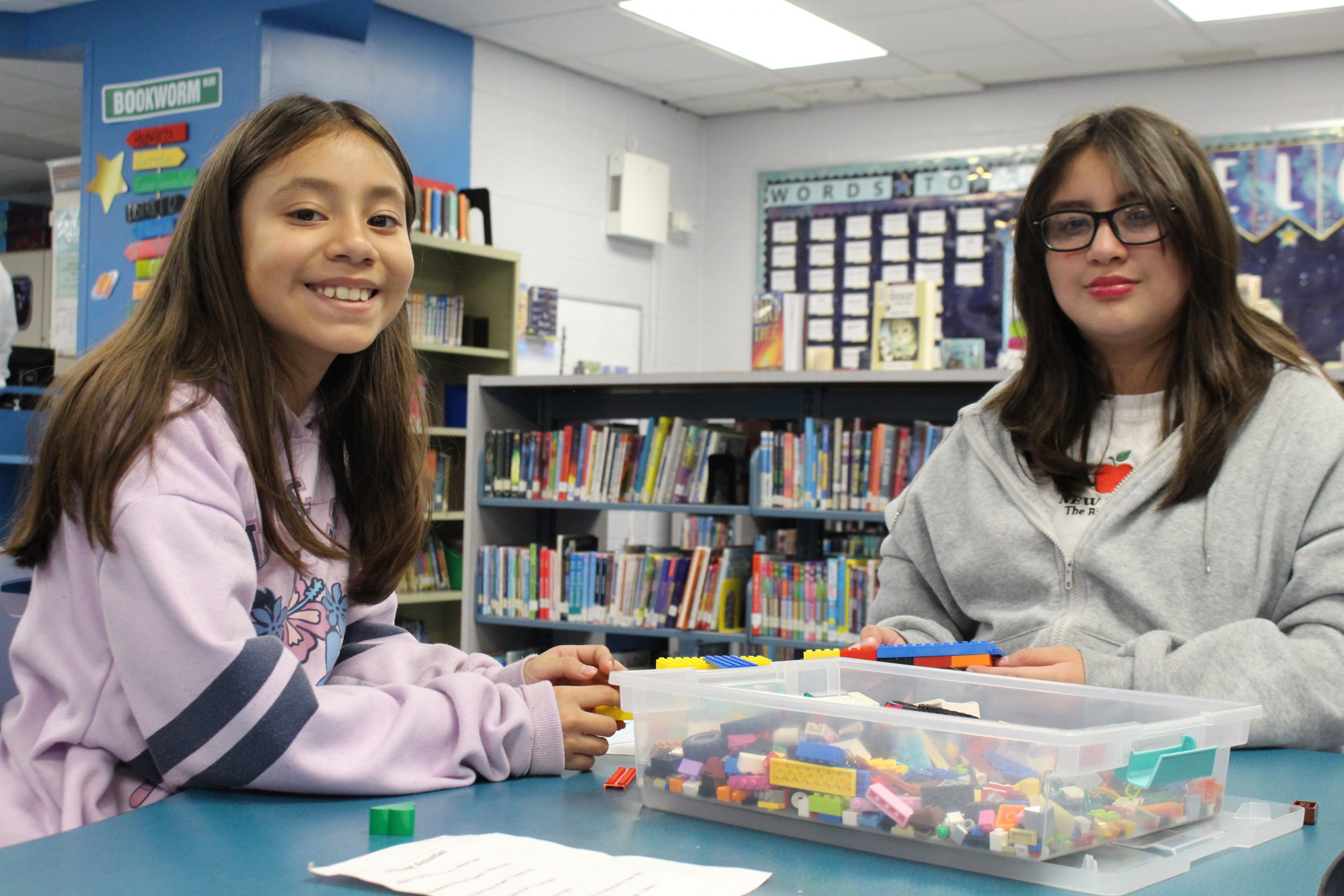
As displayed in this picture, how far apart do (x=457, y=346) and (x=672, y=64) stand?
84.8 inches

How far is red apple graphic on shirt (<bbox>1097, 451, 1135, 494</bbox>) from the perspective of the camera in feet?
4.96

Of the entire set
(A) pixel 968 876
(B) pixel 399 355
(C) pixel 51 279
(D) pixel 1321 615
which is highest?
(C) pixel 51 279

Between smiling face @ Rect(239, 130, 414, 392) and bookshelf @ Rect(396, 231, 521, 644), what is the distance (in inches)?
156

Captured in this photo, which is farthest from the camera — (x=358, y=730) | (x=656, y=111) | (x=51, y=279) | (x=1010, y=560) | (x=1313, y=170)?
(x=51, y=279)

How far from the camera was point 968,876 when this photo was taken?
796 mm

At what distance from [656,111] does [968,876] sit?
275 inches

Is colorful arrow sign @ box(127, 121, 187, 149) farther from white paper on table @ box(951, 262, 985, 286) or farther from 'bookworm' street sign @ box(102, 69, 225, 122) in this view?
white paper on table @ box(951, 262, 985, 286)

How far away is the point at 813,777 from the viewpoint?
0.85 meters

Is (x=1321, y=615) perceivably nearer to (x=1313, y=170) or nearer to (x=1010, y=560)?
(x=1010, y=560)

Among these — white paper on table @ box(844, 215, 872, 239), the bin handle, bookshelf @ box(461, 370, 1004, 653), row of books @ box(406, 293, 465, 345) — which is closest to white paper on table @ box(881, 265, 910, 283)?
white paper on table @ box(844, 215, 872, 239)

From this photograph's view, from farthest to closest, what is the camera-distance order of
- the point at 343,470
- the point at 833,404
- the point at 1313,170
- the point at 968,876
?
the point at 1313,170, the point at 833,404, the point at 343,470, the point at 968,876

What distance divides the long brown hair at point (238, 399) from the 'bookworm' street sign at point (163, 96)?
4255mm

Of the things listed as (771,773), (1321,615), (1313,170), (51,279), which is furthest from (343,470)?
(51,279)

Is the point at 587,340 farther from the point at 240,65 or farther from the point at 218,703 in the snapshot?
the point at 218,703
